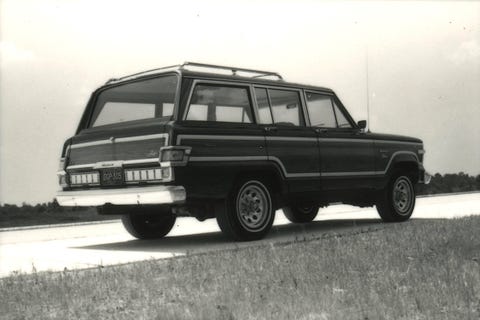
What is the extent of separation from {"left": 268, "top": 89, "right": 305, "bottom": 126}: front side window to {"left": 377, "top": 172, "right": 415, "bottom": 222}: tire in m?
2.07

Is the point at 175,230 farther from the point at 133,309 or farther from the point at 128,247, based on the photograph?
the point at 133,309

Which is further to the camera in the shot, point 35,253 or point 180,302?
point 35,253

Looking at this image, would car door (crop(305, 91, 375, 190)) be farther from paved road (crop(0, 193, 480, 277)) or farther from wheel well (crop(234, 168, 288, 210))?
wheel well (crop(234, 168, 288, 210))

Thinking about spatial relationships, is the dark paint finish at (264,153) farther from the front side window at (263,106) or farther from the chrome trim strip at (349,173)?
the front side window at (263,106)

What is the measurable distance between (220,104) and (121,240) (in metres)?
2.59

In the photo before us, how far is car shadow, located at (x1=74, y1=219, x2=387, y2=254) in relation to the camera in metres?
8.07

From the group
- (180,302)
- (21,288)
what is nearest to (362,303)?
(180,302)

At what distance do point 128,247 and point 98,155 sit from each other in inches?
46.9

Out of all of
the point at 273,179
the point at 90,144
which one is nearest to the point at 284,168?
the point at 273,179

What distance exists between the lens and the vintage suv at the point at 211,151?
7.65m

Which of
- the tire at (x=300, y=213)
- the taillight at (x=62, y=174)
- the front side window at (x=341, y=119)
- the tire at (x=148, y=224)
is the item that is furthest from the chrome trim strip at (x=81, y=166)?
the tire at (x=300, y=213)

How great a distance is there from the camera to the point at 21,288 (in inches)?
227

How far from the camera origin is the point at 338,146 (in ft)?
31.5

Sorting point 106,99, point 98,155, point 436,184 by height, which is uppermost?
point 106,99
